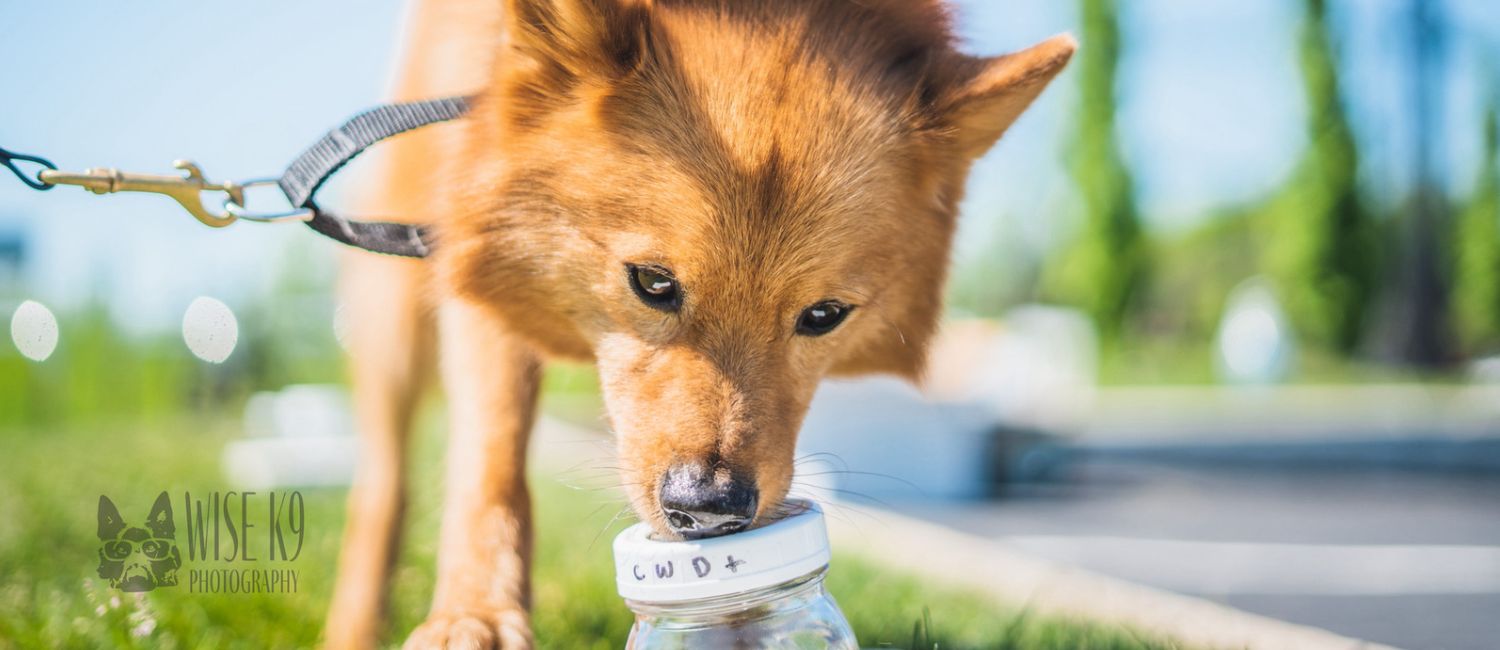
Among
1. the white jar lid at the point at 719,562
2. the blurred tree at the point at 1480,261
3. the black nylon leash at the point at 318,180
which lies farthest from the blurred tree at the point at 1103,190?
the white jar lid at the point at 719,562

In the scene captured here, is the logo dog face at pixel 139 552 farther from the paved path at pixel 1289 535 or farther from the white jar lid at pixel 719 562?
the paved path at pixel 1289 535

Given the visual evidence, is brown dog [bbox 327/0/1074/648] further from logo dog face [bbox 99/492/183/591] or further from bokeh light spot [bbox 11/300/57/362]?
bokeh light spot [bbox 11/300/57/362]

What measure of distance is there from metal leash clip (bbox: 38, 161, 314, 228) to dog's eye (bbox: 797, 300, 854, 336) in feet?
3.80

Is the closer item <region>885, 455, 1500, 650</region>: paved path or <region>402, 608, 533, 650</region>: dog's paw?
<region>402, 608, 533, 650</region>: dog's paw

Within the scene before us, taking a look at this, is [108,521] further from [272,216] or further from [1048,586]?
[1048,586]

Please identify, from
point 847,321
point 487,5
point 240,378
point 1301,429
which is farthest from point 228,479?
point 1301,429

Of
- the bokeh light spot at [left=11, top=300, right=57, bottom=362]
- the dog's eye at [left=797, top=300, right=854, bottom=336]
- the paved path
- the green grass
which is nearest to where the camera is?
the dog's eye at [left=797, top=300, right=854, bottom=336]

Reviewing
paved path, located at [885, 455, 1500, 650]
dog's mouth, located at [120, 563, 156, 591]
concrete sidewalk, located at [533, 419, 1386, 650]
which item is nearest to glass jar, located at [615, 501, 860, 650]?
concrete sidewalk, located at [533, 419, 1386, 650]

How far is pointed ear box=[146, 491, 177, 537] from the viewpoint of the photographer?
3.42m

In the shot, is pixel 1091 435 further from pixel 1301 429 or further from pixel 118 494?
pixel 118 494

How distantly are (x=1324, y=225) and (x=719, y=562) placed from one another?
70.9 feet

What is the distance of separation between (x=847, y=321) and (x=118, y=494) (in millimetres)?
4243

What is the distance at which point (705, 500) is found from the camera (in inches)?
77.1

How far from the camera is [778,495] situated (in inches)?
83.8
